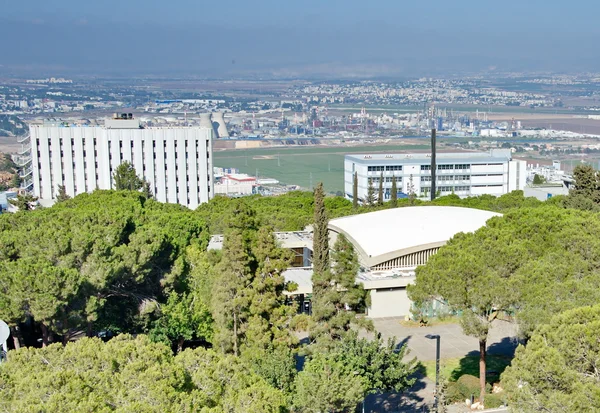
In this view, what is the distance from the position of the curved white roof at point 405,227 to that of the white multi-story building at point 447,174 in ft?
138

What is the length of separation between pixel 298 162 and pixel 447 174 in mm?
72872

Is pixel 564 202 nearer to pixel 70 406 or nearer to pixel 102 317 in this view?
pixel 102 317

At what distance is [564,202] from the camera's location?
46.2 m

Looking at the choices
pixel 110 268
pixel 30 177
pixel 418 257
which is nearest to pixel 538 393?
pixel 110 268

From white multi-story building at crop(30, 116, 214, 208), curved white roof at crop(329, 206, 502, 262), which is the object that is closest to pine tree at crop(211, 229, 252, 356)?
curved white roof at crop(329, 206, 502, 262)

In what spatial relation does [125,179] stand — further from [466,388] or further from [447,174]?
[447,174]

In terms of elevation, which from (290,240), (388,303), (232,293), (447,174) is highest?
(232,293)

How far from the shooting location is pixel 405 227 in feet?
126

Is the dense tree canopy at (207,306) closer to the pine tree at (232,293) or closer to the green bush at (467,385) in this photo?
the pine tree at (232,293)

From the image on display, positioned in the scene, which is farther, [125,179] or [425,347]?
[125,179]

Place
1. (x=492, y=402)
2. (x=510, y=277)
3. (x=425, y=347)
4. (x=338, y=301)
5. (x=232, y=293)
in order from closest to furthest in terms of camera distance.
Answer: (x=510, y=277) → (x=338, y=301) → (x=492, y=402) → (x=232, y=293) → (x=425, y=347)

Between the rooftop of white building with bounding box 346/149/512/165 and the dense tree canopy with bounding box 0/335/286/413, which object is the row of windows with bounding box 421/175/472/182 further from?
the dense tree canopy with bounding box 0/335/286/413

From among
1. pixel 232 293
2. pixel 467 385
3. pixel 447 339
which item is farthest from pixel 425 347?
pixel 232 293

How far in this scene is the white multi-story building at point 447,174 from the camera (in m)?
84.9
